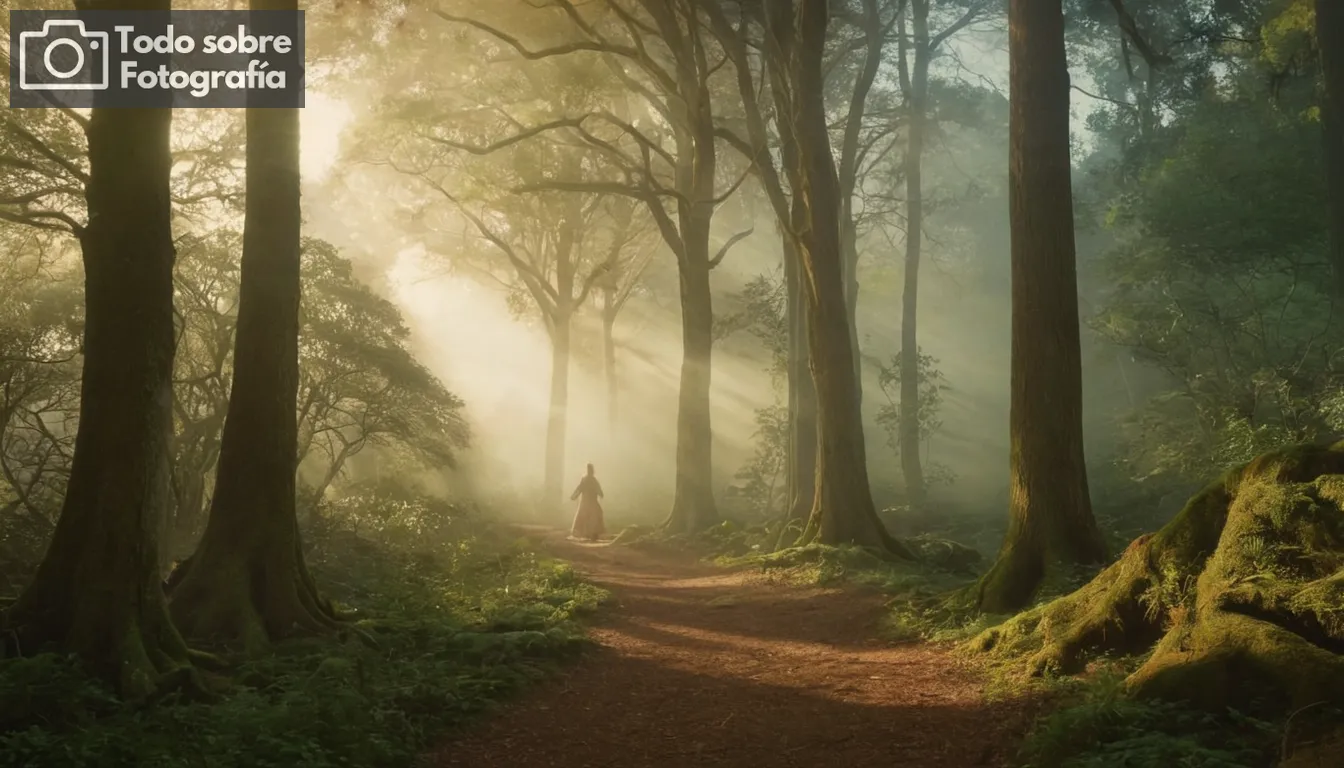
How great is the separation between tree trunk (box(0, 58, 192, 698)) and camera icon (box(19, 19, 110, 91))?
251 inches

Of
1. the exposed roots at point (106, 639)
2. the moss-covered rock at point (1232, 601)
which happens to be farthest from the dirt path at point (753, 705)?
the exposed roots at point (106, 639)

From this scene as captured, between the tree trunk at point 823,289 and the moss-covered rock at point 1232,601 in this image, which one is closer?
the moss-covered rock at point 1232,601

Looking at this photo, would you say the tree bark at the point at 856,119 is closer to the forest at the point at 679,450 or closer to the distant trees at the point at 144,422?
the forest at the point at 679,450

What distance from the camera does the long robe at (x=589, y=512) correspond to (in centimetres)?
2219

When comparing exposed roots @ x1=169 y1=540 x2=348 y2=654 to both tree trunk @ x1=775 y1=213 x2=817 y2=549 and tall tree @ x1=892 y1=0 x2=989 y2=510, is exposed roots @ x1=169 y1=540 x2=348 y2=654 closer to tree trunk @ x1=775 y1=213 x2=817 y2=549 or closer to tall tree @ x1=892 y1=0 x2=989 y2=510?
tree trunk @ x1=775 y1=213 x2=817 y2=549

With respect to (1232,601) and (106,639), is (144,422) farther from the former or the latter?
(1232,601)

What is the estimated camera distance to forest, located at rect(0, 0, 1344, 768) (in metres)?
6.00

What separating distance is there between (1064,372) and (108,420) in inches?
323

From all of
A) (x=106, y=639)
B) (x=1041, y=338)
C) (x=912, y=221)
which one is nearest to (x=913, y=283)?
(x=912, y=221)

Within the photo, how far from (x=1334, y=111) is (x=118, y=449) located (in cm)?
1782

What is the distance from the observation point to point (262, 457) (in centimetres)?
870

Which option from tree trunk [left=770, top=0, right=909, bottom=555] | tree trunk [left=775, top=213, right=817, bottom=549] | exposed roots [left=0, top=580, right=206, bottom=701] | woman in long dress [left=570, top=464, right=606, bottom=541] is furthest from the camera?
woman in long dress [left=570, top=464, right=606, bottom=541]

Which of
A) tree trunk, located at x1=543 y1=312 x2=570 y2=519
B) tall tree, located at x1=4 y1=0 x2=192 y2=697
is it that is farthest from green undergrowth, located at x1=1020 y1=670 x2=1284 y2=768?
tree trunk, located at x1=543 y1=312 x2=570 y2=519

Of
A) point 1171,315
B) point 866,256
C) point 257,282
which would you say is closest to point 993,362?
point 866,256
